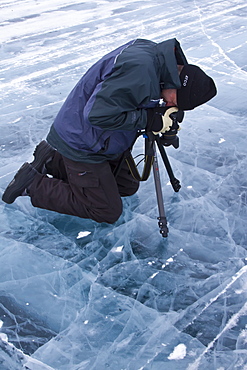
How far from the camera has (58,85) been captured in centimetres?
400

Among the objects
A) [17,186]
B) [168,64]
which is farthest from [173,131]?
[17,186]

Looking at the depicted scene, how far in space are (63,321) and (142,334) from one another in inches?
13.2

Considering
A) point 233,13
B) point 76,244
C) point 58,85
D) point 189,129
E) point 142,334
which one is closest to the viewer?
point 142,334

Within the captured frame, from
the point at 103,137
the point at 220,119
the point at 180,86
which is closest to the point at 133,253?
the point at 103,137

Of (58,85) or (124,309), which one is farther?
(58,85)

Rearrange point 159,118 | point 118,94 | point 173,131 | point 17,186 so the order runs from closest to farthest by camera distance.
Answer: point 118,94
point 159,118
point 173,131
point 17,186

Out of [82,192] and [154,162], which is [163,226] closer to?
[154,162]

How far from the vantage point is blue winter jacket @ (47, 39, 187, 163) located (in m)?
1.82

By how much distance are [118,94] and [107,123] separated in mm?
138

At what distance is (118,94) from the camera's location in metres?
1.82

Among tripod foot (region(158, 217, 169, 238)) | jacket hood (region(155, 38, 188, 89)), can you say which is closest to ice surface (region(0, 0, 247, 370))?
tripod foot (region(158, 217, 169, 238))

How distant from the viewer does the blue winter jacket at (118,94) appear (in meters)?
1.82

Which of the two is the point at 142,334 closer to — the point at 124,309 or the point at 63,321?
the point at 124,309

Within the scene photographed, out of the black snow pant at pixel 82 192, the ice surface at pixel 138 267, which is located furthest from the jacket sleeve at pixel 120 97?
the ice surface at pixel 138 267
